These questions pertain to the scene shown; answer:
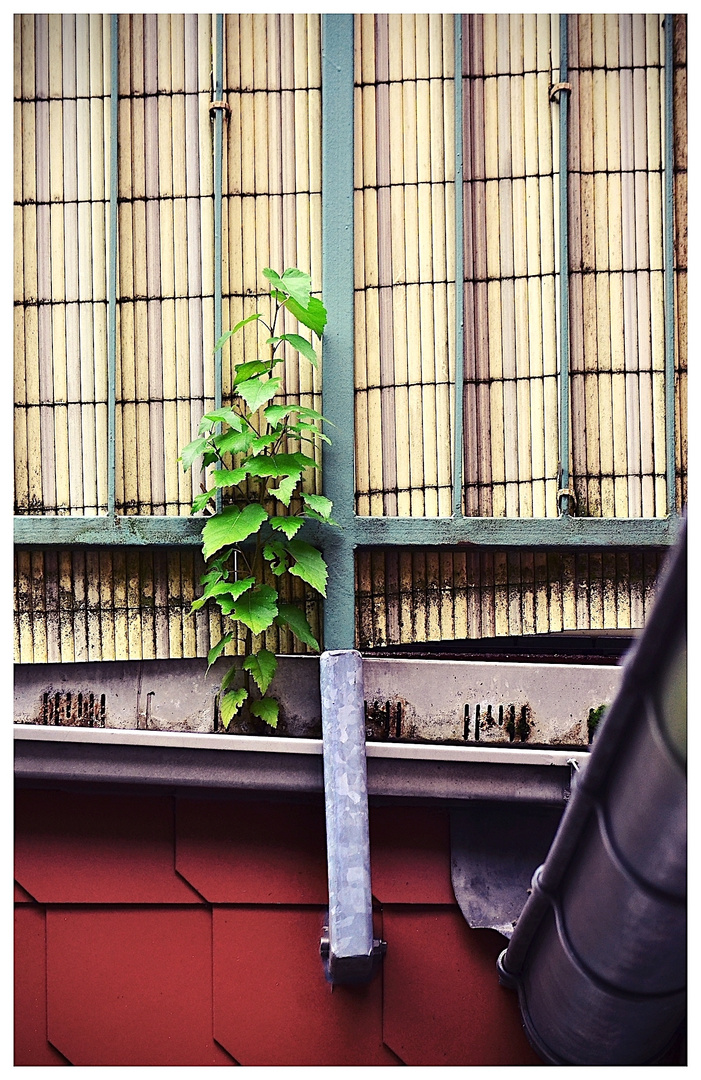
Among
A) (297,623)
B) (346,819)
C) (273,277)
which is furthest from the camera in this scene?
(297,623)

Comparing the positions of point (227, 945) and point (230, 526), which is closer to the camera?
point (230, 526)

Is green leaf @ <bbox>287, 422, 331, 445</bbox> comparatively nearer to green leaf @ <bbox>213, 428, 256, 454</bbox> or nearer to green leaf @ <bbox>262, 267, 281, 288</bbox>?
green leaf @ <bbox>213, 428, 256, 454</bbox>

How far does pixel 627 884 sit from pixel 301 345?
2.17m

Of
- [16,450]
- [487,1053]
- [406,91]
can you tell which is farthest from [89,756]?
[406,91]

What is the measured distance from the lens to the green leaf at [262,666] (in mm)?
3070

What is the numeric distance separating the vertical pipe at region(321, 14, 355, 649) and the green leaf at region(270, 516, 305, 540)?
0.23 meters

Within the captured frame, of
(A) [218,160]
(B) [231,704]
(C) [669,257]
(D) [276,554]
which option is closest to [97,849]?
(B) [231,704]

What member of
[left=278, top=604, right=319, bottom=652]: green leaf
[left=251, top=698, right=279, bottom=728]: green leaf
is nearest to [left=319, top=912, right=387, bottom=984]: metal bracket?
[left=251, top=698, right=279, bottom=728]: green leaf

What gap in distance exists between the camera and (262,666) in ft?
10.1

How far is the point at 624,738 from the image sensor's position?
63.1 inches

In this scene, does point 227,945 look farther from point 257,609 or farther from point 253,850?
point 257,609

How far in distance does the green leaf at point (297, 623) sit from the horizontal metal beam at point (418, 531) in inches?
12.1

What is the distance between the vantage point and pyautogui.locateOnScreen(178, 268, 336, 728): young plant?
9.86 feet

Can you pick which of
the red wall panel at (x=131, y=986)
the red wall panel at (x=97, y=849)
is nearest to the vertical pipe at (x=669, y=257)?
the red wall panel at (x=97, y=849)
